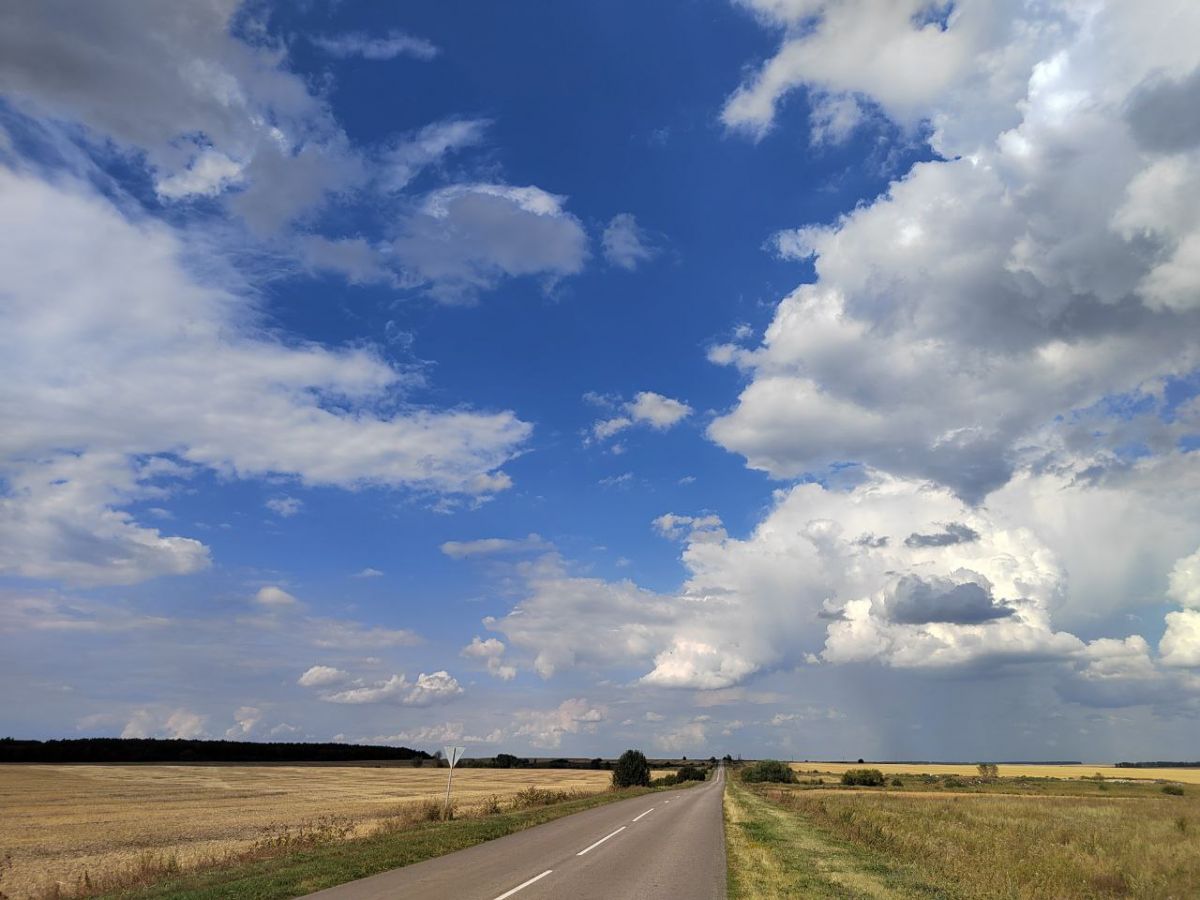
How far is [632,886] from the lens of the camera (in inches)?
603

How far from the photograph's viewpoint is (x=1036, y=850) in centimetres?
2870

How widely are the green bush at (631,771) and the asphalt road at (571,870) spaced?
64.4 metres

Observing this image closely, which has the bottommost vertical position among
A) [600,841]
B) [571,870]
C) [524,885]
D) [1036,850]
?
[1036,850]

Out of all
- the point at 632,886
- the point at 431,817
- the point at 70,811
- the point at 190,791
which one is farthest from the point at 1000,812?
the point at 190,791

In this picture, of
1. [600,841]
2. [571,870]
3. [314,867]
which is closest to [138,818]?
[314,867]

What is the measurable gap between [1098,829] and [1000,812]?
1186 centimetres

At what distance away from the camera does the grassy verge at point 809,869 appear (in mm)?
15219

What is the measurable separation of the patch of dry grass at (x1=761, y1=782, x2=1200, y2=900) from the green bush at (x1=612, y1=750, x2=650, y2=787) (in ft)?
144

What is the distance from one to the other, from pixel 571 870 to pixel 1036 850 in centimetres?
2130

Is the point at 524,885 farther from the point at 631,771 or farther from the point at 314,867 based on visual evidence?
the point at 631,771

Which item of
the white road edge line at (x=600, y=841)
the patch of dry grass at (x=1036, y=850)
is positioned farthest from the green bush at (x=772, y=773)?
the white road edge line at (x=600, y=841)

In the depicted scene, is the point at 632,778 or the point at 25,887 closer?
the point at 25,887

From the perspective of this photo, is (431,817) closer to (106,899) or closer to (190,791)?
(106,899)

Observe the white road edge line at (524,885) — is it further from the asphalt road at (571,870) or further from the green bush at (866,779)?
the green bush at (866,779)
